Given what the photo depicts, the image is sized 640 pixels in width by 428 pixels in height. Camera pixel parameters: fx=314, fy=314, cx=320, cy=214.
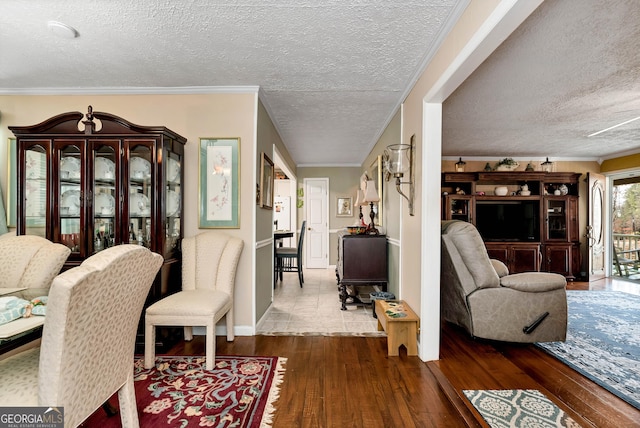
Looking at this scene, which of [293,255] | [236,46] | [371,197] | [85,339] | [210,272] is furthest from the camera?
[293,255]

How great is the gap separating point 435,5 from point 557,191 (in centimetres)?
575

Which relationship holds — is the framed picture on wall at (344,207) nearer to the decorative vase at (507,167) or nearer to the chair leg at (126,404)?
the decorative vase at (507,167)

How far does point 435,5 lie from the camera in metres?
1.84

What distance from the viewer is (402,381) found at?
220 cm

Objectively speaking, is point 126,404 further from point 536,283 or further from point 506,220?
point 506,220

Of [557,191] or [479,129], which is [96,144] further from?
[557,191]

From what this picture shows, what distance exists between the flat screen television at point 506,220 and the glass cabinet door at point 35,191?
21.0 feet

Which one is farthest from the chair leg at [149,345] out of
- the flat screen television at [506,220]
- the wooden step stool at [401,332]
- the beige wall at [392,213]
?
the flat screen television at [506,220]

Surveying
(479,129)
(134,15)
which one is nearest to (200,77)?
(134,15)

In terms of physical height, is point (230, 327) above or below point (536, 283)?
below

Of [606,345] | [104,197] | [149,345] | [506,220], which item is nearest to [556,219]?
[506,220]

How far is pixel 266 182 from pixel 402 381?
8.00ft

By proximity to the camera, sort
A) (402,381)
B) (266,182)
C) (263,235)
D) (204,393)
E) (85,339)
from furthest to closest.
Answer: (266,182)
(263,235)
(402,381)
(204,393)
(85,339)

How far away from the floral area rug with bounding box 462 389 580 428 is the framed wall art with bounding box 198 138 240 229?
2.39m
